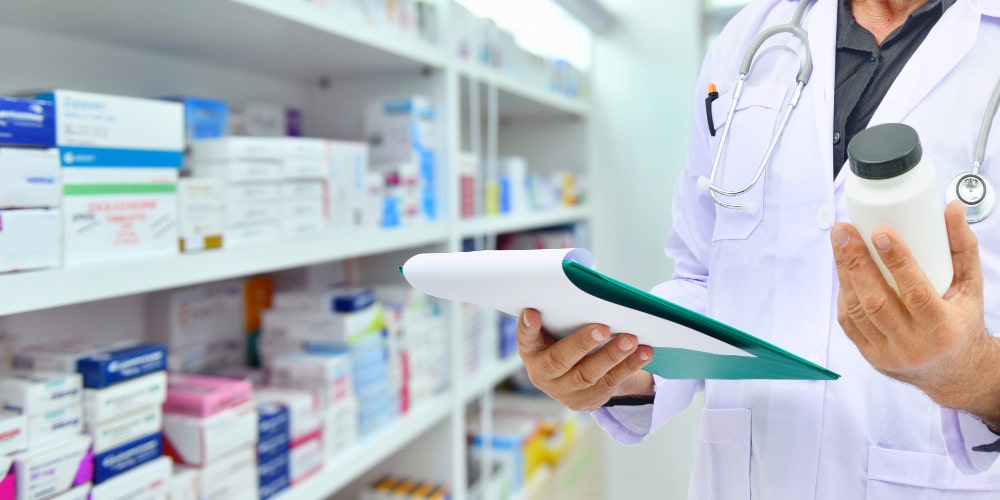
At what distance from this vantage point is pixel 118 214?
3.21 ft

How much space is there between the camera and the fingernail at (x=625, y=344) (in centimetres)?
69

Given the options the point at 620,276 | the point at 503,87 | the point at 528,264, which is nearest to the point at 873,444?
the point at 528,264

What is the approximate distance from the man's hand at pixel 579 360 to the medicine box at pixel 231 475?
1.99ft

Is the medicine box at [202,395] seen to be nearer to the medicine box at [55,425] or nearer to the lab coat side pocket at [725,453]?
the medicine box at [55,425]

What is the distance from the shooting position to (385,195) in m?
1.61

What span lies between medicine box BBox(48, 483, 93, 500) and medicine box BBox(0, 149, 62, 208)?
0.36 meters

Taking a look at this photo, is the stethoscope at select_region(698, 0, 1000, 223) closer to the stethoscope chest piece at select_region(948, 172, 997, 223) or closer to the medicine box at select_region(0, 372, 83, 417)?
the stethoscope chest piece at select_region(948, 172, 997, 223)

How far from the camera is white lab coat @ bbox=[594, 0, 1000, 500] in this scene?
2.48 ft

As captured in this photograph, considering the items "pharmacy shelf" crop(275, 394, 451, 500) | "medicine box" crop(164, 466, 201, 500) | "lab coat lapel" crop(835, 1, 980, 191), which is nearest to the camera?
"lab coat lapel" crop(835, 1, 980, 191)

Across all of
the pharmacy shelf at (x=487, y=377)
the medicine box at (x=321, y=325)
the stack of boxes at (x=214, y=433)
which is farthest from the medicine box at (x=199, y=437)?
the pharmacy shelf at (x=487, y=377)

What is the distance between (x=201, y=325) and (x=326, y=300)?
0.28 meters

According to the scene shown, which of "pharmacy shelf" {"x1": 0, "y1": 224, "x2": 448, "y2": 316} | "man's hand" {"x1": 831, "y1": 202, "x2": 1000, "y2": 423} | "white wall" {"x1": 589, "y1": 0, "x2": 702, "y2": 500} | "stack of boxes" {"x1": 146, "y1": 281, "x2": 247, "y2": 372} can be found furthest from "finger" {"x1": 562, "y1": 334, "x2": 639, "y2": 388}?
"white wall" {"x1": 589, "y1": 0, "x2": 702, "y2": 500}

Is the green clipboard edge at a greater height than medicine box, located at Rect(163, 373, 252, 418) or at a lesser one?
greater

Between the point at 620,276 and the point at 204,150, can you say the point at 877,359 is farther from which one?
the point at 620,276
